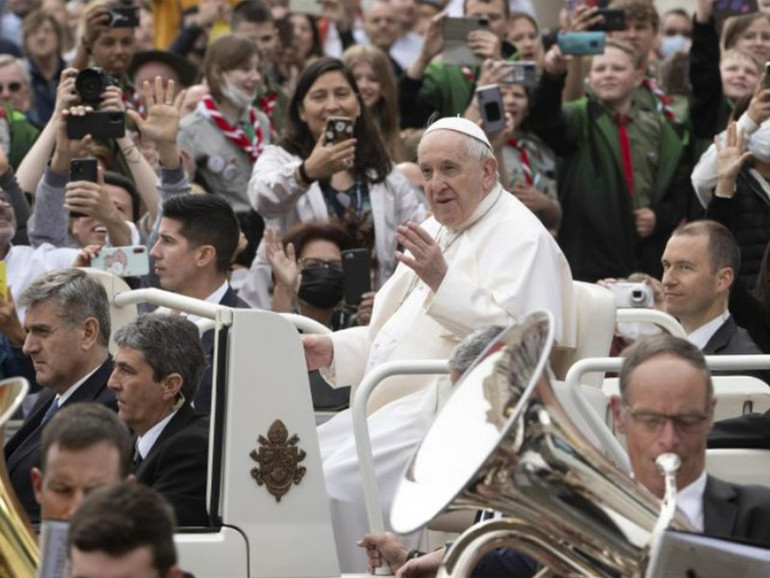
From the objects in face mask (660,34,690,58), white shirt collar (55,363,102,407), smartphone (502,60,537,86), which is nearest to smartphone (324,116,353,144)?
smartphone (502,60,537,86)

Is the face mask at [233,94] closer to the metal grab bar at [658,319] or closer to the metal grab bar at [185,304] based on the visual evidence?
the metal grab bar at [185,304]

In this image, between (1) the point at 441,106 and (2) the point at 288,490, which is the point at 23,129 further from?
(2) the point at 288,490

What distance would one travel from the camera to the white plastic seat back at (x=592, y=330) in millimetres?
8570

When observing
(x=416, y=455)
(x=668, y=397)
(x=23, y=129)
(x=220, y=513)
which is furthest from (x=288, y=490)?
(x=23, y=129)

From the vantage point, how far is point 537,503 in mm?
5707

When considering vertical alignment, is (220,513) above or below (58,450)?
below

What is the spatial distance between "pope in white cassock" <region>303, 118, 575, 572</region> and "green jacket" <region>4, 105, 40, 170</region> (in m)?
3.88

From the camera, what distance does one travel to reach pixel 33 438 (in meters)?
8.45

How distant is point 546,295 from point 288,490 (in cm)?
151

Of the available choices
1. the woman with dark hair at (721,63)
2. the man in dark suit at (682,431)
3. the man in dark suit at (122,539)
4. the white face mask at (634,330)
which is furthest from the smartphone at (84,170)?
the man in dark suit at (122,539)

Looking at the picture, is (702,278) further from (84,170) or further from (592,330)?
(84,170)

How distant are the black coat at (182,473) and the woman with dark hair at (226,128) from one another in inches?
187

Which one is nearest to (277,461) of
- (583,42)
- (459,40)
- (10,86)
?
(583,42)

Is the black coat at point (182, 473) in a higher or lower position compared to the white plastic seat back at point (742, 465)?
higher
